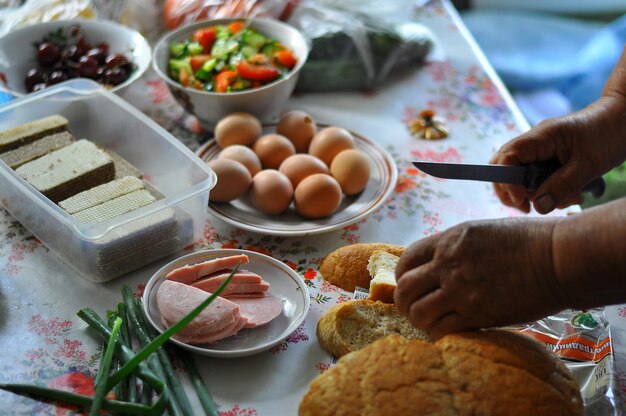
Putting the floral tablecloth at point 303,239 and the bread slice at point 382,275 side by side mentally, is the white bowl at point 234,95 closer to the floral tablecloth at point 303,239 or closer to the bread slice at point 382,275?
the floral tablecloth at point 303,239

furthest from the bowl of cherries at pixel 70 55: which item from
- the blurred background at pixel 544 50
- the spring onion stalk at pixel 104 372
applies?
the blurred background at pixel 544 50

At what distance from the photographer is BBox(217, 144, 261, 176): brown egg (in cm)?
162

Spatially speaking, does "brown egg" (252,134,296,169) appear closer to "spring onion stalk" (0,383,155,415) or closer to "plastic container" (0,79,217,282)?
"plastic container" (0,79,217,282)

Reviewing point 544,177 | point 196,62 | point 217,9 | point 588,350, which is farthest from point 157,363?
point 217,9

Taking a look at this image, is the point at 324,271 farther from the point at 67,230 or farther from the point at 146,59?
the point at 146,59

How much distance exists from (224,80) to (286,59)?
0.70 feet

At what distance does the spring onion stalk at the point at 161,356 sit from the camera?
1.11 m

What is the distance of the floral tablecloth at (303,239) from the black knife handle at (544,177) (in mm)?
209

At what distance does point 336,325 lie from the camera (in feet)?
4.02

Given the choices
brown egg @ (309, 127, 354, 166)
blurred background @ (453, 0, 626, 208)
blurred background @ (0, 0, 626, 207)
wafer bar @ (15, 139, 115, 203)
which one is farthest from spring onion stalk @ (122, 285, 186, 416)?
blurred background @ (453, 0, 626, 208)

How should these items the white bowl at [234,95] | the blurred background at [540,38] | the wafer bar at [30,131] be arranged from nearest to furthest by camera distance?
the wafer bar at [30,131] < the white bowl at [234,95] < the blurred background at [540,38]

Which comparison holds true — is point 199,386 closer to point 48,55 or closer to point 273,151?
point 273,151

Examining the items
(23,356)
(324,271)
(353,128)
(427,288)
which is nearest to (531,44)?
(353,128)

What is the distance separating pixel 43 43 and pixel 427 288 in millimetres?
1489
